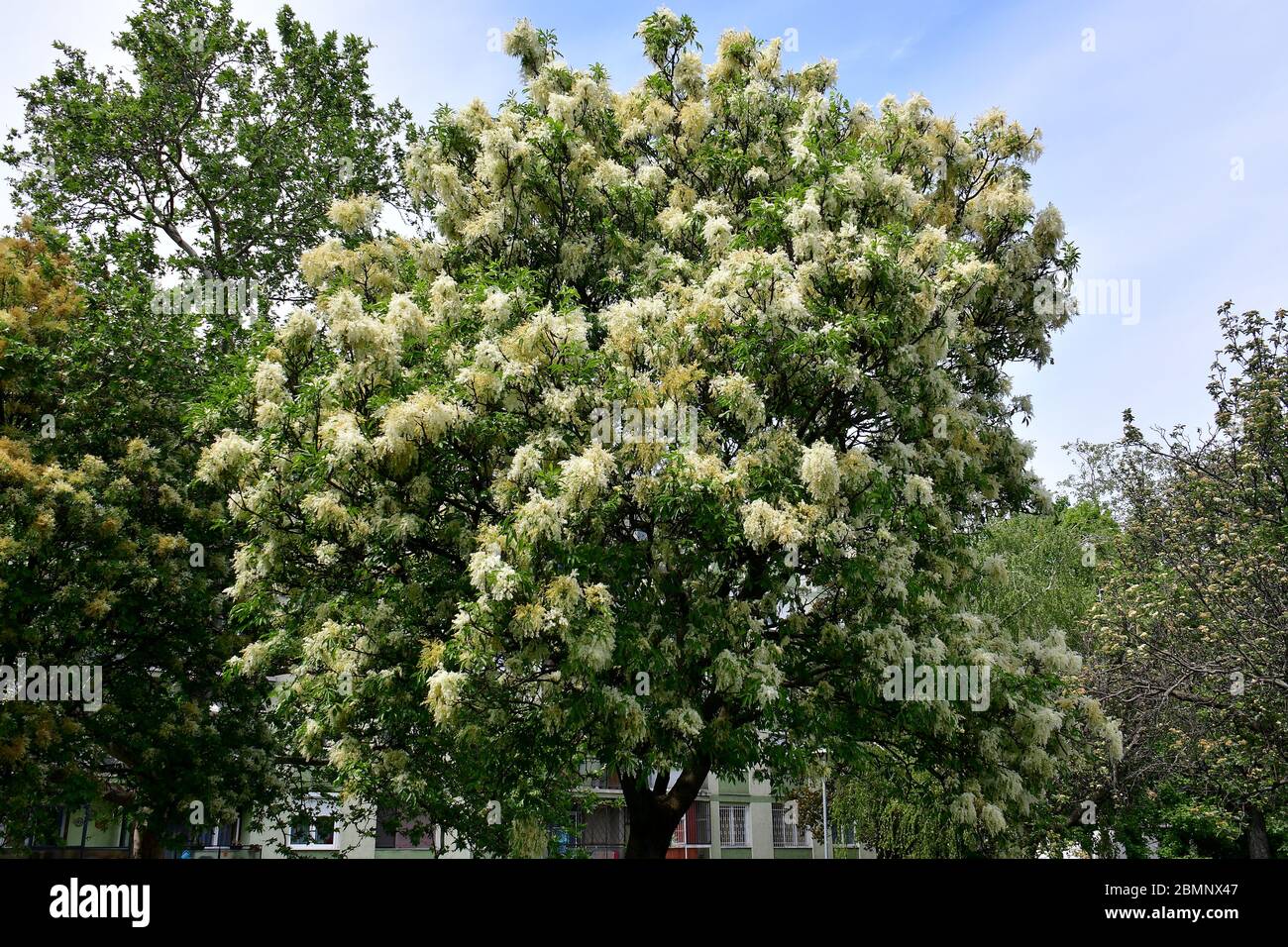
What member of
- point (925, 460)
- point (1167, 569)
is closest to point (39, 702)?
point (925, 460)

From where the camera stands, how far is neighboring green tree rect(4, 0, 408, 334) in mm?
21906

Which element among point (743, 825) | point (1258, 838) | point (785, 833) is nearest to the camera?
point (1258, 838)

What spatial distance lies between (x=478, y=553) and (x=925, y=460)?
6335mm

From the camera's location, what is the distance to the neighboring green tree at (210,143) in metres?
21.9

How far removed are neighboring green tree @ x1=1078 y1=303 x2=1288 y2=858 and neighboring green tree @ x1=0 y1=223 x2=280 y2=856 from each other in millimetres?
16814

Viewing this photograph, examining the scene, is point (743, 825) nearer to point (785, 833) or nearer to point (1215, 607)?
point (785, 833)

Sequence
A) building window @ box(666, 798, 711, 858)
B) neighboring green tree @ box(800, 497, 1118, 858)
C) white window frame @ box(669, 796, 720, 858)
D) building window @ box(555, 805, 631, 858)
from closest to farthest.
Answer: neighboring green tree @ box(800, 497, 1118, 858)
building window @ box(555, 805, 631, 858)
building window @ box(666, 798, 711, 858)
white window frame @ box(669, 796, 720, 858)

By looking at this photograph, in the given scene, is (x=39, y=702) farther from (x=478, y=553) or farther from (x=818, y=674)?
(x=818, y=674)

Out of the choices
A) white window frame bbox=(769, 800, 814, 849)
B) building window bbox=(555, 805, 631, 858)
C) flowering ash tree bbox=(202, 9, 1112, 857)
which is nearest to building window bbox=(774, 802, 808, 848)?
white window frame bbox=(769, 800, 814, 849)

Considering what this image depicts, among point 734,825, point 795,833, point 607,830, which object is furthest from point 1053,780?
point 795,833

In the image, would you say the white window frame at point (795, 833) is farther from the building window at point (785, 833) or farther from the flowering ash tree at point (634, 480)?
the flowering ash tree at point (634, 480)

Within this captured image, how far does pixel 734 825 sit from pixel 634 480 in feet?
117

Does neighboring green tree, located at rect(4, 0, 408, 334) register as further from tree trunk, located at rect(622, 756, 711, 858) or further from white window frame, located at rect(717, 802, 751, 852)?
white window frame, located at rect(717, 802, 751, 852)

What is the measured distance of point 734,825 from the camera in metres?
43.0
